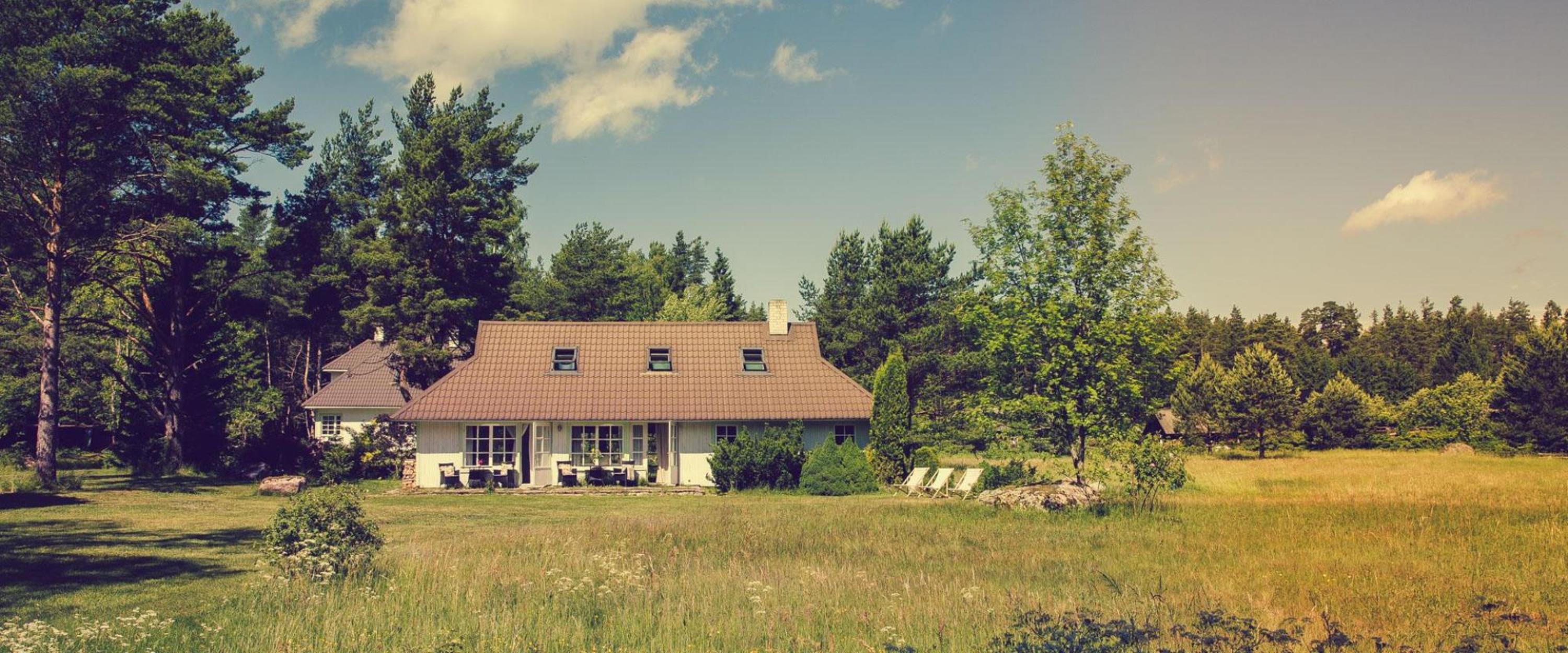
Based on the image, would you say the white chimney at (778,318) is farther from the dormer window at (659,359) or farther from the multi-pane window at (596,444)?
the multi-pane window at (596,444)

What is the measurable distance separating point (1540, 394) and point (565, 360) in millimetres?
43232

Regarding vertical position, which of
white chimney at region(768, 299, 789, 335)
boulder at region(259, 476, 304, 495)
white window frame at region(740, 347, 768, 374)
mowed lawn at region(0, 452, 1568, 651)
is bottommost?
mowed lawn at region(0, 452, 1568, 651)

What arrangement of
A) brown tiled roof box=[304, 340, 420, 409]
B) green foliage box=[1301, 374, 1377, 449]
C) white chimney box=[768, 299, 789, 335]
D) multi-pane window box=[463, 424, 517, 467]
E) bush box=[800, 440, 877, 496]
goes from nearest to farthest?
bush box=[800, 440, 877, 496]
multi-pane window box=[463, 424, 517, 467]
white chimney box=[768, 299, 789, 335]
brown tiled roof box=[304, 340, 420, 409]
green foliage box=[1301, 374, 1377, 449]

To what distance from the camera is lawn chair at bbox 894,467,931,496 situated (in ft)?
88.5

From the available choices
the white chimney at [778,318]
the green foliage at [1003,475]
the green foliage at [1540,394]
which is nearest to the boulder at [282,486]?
the white chimney at [778,318]

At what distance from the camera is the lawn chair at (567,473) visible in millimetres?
30297

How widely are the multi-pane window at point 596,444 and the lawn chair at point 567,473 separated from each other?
1.02 ft

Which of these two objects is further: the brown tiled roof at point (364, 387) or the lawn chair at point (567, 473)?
the brown tiled roof at point (364, 387)

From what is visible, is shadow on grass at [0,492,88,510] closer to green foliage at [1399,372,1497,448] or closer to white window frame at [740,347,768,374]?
white window frame at [740,347,768,374]

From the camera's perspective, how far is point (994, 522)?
60.6 ft

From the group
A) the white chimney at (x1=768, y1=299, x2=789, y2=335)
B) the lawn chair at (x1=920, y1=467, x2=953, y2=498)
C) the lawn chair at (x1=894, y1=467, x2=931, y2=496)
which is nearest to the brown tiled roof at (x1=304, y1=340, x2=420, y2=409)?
the white chimney at (x1=768, y1=299, x2=789, y2=335)

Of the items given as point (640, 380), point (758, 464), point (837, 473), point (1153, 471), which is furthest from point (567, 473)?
point (1153, 471)

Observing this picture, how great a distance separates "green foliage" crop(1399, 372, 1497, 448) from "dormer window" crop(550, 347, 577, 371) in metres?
44.8

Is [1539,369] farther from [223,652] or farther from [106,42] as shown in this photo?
[106,42]
